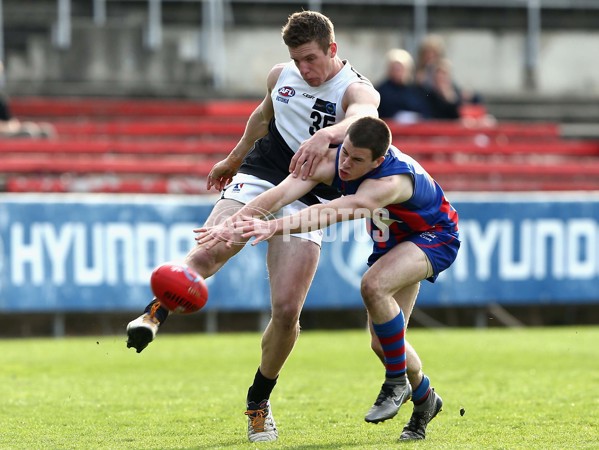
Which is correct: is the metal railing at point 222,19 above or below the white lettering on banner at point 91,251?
above

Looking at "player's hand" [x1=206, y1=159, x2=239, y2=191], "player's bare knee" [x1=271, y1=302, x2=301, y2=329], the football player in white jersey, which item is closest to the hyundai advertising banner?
"player's hand" [x1=206, y1=159, x2=239, y2=191]

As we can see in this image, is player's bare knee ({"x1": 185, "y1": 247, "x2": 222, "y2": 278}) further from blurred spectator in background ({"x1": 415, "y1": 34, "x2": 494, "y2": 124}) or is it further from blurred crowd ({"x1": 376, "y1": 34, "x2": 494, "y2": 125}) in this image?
blurred spectator in background ({"x1": 415, "y1": 34, "x2": 494, "y2": 124})

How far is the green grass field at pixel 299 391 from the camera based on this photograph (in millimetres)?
6461

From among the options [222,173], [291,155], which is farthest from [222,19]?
[291,155]

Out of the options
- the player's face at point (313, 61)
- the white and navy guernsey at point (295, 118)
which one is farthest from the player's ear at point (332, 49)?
the white and navy guernsey at point (295, 118)

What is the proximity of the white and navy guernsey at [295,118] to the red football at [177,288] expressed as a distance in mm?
1137

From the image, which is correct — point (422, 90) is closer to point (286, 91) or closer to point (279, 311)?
point (286, 91)

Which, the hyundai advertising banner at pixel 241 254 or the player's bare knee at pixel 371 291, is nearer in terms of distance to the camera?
the player's bare knee at pixel 371 291

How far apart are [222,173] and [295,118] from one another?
0.64 metres

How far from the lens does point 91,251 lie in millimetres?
12281

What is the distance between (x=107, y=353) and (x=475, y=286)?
4.20 meters

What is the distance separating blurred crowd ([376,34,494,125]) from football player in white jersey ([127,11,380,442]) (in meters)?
8.30

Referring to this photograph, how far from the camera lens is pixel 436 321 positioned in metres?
13.6

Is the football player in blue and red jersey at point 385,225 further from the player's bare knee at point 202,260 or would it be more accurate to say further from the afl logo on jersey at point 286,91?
the afl logo on jersey at point 286,91
